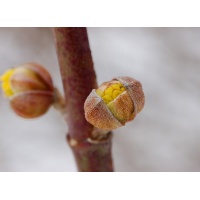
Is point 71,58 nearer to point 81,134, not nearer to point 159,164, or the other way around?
point 81,134

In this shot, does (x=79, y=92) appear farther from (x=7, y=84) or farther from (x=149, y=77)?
(x=149, y=77)

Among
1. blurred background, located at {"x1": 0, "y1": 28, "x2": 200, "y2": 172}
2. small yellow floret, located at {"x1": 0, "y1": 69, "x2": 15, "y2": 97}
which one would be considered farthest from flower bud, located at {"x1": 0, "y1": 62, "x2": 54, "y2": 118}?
blurred background, located at {"x1": 0, "y1": 28, "x2": 200, "y2": 172}

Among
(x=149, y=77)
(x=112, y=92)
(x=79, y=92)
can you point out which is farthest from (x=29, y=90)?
(x=149, y=77)

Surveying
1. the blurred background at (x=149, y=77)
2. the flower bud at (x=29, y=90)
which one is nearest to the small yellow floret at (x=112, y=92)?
the flower bud at (x=29, y=90)

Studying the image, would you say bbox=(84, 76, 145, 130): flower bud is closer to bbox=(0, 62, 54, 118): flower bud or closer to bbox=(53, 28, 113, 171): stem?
bbox=(53, 28, 113, 171): stem

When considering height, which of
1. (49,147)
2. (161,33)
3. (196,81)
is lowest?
(49,147)

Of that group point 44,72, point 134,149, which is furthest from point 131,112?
point 134,149

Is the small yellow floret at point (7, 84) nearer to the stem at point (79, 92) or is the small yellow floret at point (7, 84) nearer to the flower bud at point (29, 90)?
the flower bud at point (29, 90)
